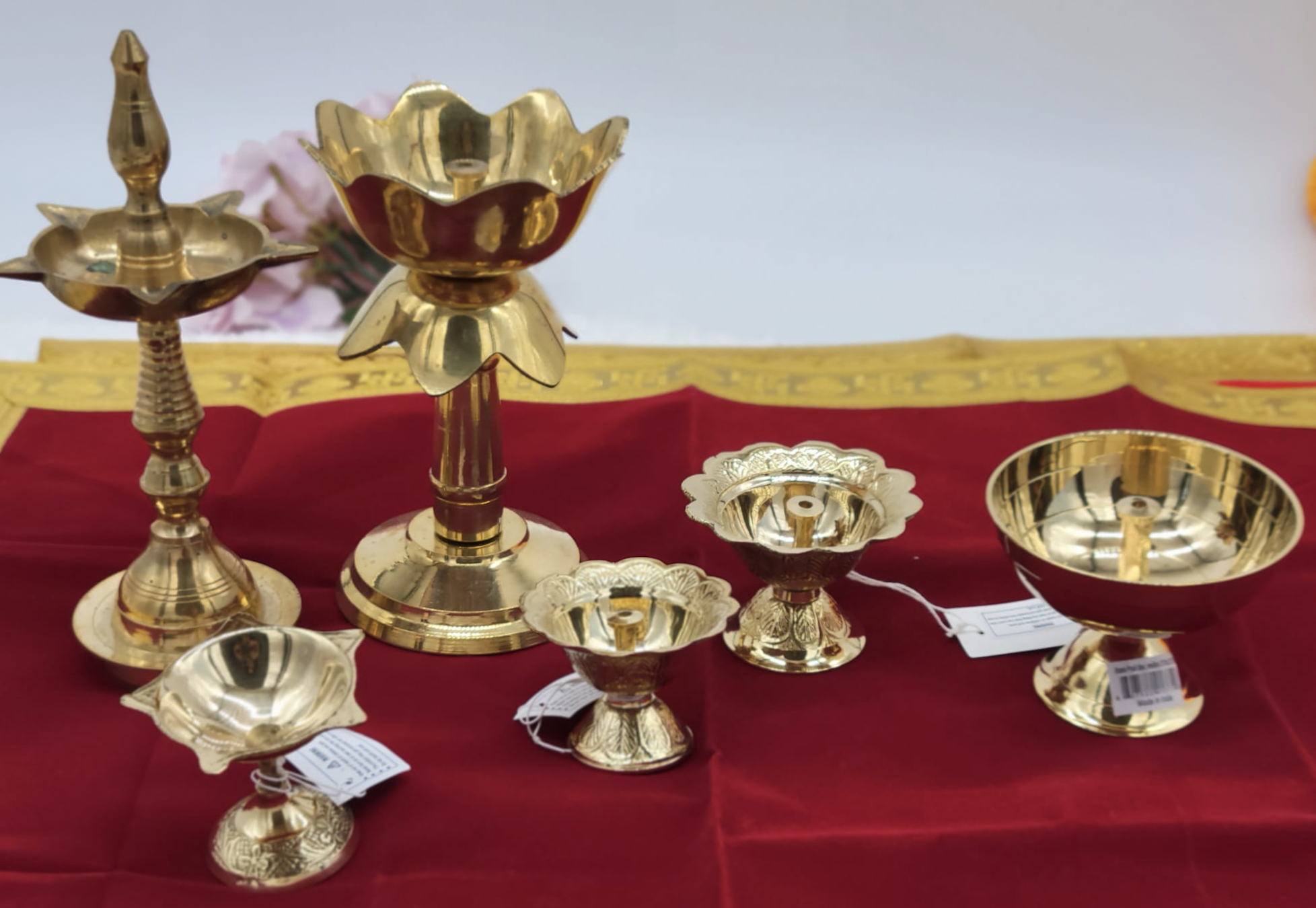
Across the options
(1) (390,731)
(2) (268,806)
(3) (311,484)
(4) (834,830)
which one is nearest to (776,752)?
(4) (834,830)

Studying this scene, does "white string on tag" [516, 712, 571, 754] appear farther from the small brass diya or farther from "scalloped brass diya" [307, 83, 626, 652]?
"scalloped brass diya" [307, 83, 626, 652]

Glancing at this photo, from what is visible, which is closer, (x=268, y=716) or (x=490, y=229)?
(x=268, y=716)

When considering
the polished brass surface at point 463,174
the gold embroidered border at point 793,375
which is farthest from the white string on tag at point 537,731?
the gold embroidered border at point 793,375

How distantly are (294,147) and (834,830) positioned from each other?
1563mm

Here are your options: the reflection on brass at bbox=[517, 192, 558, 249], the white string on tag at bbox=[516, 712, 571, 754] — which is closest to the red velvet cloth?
the white string on tag at bbox=[516, 712, 571, 754]

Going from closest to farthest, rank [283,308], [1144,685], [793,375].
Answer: [1144,685] < [793,375] < [283,308]

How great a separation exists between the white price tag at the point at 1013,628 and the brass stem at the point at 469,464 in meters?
0.58

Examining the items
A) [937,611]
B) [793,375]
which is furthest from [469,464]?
[793,375]

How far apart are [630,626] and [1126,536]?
0.60 metres

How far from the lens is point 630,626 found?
5.39 feet

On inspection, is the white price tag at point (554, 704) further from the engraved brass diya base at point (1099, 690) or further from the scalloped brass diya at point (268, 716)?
the engraved brass diya base at point (1099, 690)

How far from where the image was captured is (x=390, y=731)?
5.54ft

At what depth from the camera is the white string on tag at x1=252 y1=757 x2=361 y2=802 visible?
4.83ft

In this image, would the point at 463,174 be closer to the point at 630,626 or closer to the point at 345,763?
the point at 630,626
